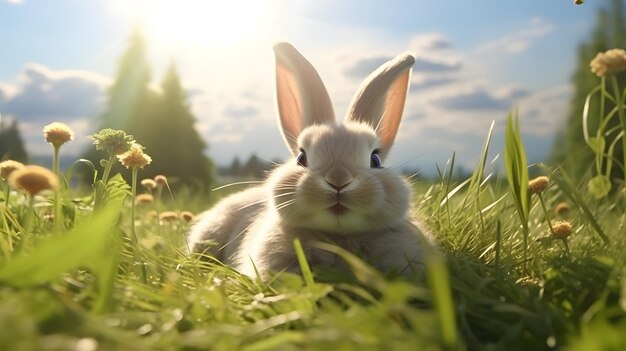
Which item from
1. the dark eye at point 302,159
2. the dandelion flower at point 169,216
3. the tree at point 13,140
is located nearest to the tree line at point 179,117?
the tree at point 13,140

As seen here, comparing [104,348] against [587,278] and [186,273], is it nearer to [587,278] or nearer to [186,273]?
[186,273]

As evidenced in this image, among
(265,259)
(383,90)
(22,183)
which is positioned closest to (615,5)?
(383,90)

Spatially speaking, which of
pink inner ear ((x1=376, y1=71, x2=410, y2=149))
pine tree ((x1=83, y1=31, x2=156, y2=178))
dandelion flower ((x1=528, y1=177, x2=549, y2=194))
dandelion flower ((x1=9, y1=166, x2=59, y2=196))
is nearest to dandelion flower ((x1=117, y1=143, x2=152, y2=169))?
dandelion flower ((x1=9, y1=166, x2=59, y2=196))

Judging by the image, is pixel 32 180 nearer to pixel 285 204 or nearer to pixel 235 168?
pixel 285 204

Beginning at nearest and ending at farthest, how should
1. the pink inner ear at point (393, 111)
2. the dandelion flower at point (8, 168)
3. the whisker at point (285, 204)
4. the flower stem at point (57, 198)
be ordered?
the flower stem at point (57, 198)
the dandelion flower at point (8, 168)
the whisker at point (285, 204)
the pink inner ear at point (393, 111)

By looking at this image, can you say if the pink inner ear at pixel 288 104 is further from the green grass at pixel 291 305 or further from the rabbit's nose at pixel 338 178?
the green grass at pixel 291 305

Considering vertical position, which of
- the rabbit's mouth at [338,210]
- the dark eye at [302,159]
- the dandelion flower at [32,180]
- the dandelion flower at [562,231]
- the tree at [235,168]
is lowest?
the tree at [235,168]

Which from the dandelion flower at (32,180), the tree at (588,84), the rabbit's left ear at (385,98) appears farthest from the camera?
the tree at (588,84)
